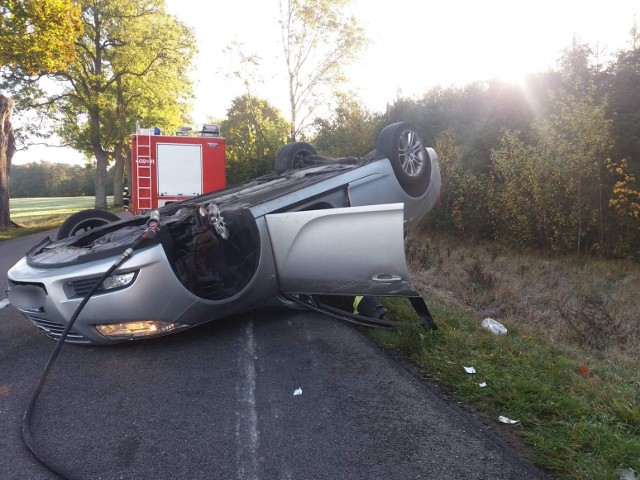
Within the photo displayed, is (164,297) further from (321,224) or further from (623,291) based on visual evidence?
(623,291)

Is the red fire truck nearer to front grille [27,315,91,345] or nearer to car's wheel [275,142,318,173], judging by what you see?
car's wheel [275,142,318,173]

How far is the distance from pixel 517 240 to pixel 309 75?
54.1 feet

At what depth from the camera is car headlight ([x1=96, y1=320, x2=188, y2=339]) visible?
160 inches

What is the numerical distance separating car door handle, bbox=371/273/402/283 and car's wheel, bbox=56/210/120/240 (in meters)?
3.26

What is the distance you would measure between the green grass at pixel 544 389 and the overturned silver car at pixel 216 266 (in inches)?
16.0

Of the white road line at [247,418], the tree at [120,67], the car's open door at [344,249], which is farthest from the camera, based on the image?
the tree at [120,67]

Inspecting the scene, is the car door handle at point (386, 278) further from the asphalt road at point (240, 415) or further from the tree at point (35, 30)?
the tree at point (35, 30)

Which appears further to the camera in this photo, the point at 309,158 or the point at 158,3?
the point at 158,3

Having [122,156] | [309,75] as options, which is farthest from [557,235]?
[122,156]

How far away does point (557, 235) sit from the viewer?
412 inches

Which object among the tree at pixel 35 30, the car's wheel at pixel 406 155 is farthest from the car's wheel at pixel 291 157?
the tree at pixel 35 30

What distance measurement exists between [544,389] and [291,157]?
16.6 ft

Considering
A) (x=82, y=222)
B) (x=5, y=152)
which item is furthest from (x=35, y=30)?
(x=82, y=222)

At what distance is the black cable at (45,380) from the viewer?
2.56m
